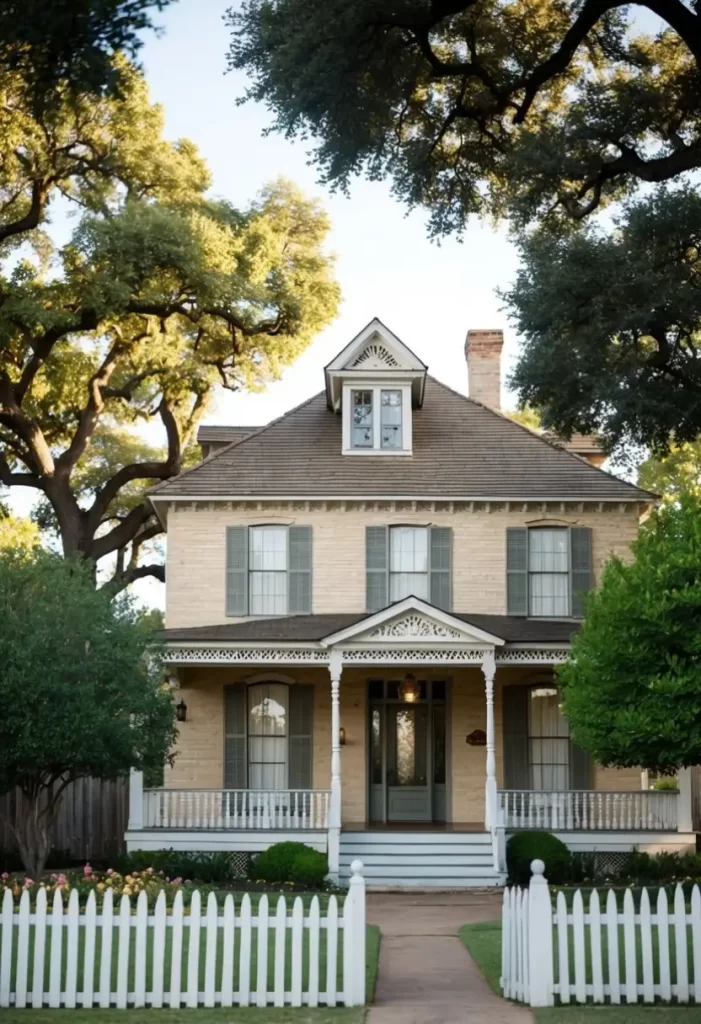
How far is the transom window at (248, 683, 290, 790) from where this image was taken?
88.4ft

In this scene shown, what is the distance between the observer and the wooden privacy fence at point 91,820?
26969mm

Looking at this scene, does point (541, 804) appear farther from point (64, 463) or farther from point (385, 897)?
point (64, 463)

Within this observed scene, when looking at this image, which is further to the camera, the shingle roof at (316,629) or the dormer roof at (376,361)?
the dormer roof at (376,361)

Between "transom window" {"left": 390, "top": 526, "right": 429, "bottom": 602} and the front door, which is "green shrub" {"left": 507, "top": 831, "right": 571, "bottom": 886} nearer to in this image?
the front door

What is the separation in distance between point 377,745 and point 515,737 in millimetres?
2532

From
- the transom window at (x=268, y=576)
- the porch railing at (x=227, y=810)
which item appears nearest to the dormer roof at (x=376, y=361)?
the transom window at (x=268, y=576)

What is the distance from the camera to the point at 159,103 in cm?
3369

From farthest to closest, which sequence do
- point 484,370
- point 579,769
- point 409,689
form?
1. point 484,370
2. point 579,769
3. point 409,689

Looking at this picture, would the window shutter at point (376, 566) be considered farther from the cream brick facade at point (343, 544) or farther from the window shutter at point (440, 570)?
the window shutter at point (440, 570)

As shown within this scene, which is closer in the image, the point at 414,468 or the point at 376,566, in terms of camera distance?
the point at 376,566

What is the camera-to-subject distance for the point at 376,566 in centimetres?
2738

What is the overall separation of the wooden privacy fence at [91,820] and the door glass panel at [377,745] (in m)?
4.75

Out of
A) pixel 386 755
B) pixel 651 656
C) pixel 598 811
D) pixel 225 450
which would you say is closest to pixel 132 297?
pixel 225 450

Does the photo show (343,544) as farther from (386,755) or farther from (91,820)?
(91,820)
